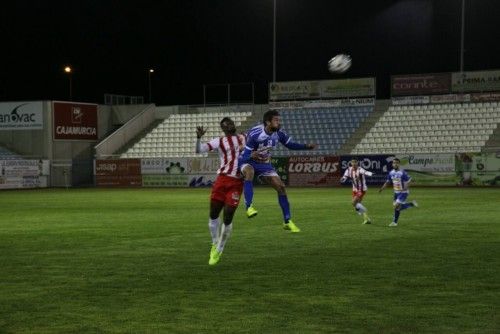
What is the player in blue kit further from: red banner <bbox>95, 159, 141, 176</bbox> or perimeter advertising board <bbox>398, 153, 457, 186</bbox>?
red banner <bbox>95, 159, 141, 176</bbox>

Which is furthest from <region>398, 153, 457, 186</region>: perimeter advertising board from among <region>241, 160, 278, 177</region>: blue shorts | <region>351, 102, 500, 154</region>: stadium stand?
<region>241, 160, 278, 177</region>: blue shorts

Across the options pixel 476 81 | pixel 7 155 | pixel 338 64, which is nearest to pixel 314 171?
pixel 338 64

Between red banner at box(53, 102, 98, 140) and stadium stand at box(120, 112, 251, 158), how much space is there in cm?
410

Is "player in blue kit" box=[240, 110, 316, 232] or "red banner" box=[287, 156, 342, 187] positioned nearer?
"player in blue kit" box=[240, 110, 316, 232]

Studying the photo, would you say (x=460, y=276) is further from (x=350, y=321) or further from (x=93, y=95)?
(x=93, y=95)

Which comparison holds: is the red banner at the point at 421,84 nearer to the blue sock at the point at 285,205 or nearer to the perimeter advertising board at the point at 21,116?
the perimeter advertising board at the point at 21,116

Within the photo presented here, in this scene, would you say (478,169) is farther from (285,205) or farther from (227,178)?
(227,178)

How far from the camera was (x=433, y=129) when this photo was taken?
161 feet

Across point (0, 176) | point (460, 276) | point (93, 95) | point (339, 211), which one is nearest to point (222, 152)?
point (460, 276)

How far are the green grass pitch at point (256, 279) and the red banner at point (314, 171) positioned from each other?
1087 inches

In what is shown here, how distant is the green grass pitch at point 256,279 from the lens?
7160 mm

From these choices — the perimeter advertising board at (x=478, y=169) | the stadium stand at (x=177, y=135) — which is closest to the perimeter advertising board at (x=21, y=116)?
the stadium stand at (x=177, y=135)

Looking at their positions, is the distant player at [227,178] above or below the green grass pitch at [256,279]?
above

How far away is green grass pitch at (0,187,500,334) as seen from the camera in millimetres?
7160
